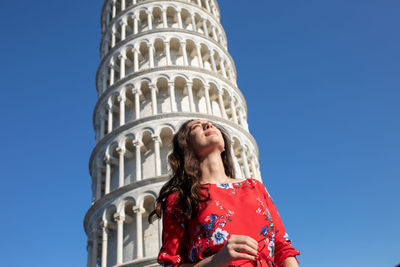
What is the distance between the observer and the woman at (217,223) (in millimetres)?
2123

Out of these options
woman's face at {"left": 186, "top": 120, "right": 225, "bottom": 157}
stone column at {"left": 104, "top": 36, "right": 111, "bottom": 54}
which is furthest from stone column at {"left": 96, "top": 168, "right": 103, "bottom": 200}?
woman's face at {"left": 186, "top": 120, "right": 225, "bottom": 157}

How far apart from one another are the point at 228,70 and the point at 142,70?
6.48m

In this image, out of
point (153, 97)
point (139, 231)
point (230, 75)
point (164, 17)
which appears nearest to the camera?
point (139, 231)

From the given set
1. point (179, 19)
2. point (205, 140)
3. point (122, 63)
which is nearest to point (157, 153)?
point (122, 63)

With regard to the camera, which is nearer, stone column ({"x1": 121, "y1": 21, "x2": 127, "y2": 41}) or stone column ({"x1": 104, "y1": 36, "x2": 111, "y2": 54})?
stone column ({"x1": 121, "y1": 21, "x2": 127, "y2": 41})

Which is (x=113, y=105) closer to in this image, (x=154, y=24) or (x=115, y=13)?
(x=154, y=24)

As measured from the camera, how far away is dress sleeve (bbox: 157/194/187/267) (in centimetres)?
221

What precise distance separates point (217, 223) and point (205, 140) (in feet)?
2.54

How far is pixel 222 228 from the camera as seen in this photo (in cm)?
224

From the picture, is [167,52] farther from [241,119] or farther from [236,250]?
[236,250]

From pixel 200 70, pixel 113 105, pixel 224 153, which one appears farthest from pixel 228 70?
pixel 224 153

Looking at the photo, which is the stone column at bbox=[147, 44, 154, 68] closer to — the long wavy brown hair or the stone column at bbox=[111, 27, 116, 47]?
the stone column at bbox=[111, 27, 116, 47]

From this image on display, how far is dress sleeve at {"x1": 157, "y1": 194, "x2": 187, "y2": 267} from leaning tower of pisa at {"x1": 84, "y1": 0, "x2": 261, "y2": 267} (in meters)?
13.0

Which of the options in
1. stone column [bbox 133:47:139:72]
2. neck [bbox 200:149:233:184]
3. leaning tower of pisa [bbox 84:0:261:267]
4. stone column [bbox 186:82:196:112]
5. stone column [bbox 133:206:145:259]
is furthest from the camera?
stone column [bbox 133:47:139:72]
